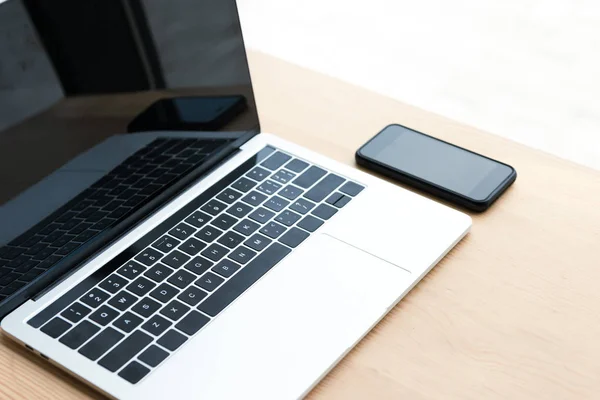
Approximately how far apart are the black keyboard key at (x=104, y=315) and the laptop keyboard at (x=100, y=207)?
78 mm

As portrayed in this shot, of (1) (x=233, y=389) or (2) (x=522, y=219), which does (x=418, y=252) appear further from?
(1) (x=233, y=389)

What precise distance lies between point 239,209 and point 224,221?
3cm

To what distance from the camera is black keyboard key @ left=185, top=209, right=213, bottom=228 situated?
0.88 m

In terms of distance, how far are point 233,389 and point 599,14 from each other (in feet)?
6.66

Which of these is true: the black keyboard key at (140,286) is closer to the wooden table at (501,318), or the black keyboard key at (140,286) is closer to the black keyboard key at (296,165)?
the wooden table at (501,318)

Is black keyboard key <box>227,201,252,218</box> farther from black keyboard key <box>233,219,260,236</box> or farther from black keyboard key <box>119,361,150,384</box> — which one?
black keyboard key <box>119,361,150,384</box>

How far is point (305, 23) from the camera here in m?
2.43

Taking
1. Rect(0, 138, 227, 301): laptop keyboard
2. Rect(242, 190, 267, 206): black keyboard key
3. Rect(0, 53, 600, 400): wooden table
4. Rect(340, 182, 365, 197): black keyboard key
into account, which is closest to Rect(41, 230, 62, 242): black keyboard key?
Rect(0, 138, 227, 301): laptop keyboard

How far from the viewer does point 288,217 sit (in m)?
0.89

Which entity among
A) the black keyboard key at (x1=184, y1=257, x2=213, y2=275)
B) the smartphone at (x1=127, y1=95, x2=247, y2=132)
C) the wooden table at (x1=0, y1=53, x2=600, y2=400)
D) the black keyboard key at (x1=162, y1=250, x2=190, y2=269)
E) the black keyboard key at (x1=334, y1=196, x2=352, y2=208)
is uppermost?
the smartphone at (x1=127, y1=95, x2=247, y2=132)

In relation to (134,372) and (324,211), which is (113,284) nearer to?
(134,372)

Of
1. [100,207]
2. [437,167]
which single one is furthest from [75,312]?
[437,167]

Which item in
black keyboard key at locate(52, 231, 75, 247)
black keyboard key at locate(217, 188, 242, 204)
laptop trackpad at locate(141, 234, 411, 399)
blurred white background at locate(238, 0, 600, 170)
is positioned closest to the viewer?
laptop trackpad at locate(141, 234, 411, 399)

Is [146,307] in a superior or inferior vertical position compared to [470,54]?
superior
